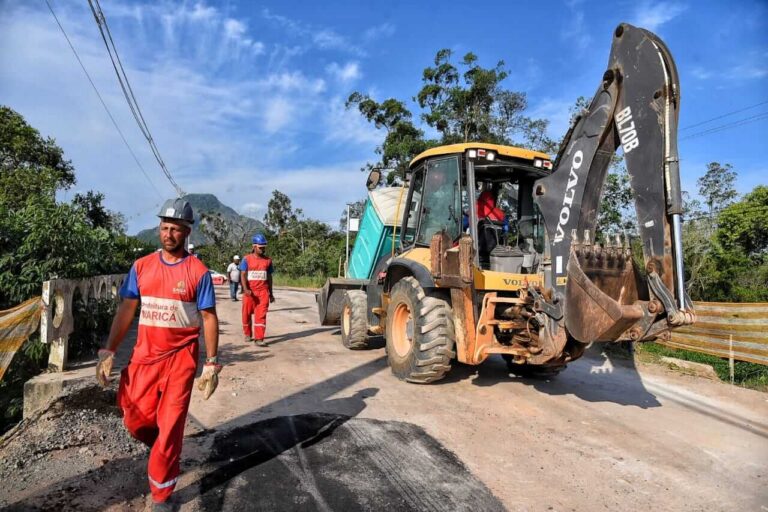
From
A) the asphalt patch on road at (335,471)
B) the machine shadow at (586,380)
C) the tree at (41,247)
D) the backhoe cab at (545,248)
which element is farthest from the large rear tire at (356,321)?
the tree at (41,247)

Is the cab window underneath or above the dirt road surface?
above

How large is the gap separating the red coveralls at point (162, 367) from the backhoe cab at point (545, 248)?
2.69 meters

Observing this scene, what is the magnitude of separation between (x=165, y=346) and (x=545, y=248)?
3.78m

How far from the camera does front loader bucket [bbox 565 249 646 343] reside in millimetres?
3629

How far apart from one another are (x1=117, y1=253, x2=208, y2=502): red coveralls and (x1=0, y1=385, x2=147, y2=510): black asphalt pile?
0.44 meters

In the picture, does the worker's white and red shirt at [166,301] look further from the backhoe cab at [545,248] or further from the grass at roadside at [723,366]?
the grass at roadside at [723,366]

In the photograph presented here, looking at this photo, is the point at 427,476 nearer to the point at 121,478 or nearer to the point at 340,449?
the point at 340,449

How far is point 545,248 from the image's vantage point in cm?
515

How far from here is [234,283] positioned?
16828 millimetres

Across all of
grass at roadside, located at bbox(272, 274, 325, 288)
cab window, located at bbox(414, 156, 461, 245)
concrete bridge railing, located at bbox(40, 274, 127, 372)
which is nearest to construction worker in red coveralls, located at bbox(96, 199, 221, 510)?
concrete bridge railing, located at bbox(40, 274, 127, 372)

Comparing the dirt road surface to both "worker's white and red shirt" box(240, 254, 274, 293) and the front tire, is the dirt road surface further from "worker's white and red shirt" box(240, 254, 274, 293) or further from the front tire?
"worker's white and red shirt" box(240, 254, 274, 293)

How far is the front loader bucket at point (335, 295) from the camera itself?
8609mm

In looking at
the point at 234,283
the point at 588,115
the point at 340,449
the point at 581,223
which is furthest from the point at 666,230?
the point at 234,283

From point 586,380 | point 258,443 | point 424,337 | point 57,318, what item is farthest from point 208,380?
point 586,380
